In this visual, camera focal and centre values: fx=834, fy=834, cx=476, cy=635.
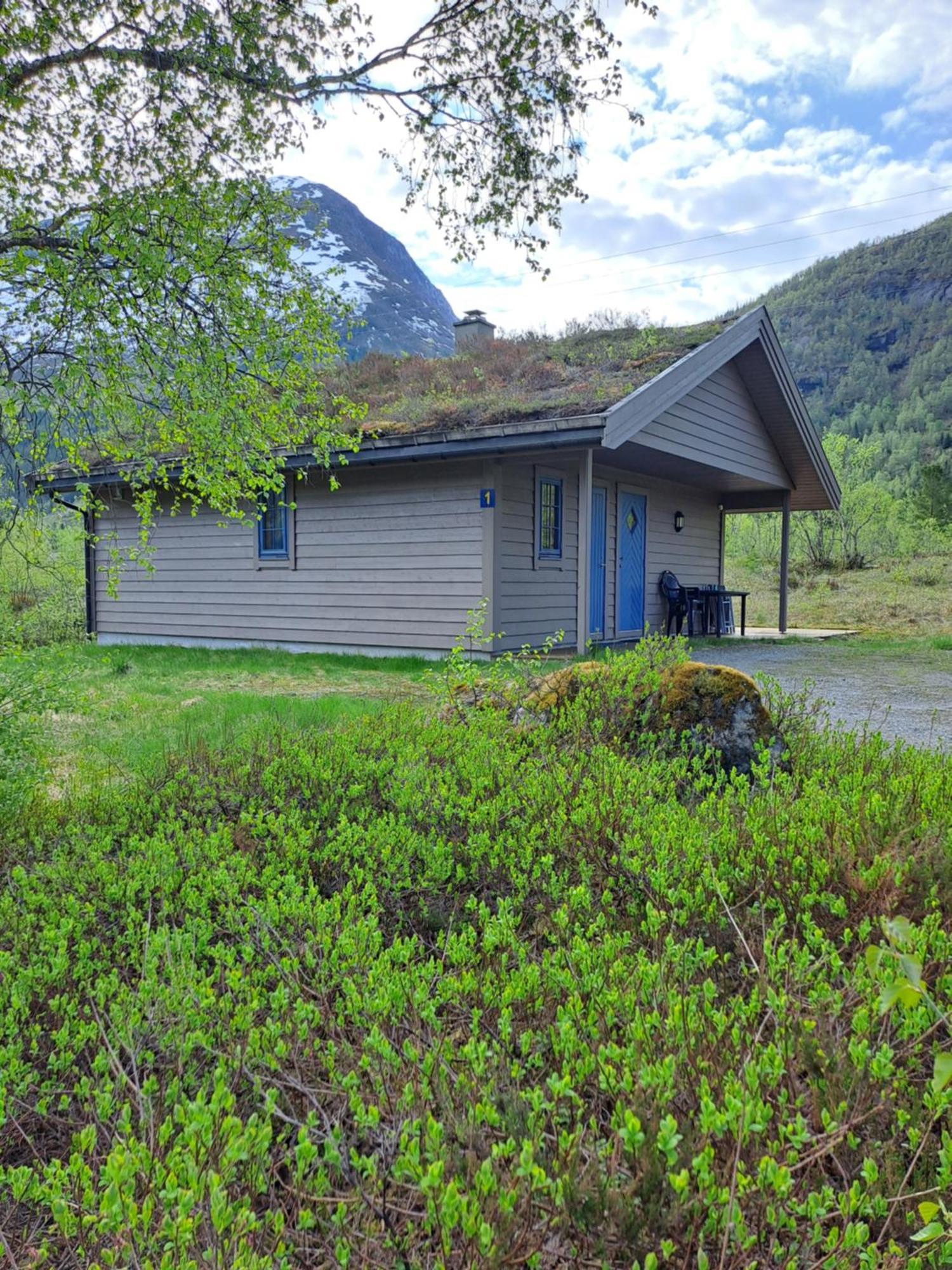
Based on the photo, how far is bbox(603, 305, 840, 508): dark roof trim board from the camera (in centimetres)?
934

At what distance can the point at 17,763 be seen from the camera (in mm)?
3473

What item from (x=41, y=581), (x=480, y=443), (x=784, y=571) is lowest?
(x=41, y=581)

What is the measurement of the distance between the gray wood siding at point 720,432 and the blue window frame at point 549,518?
1.50 meters

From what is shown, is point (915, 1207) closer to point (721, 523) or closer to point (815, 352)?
point (721, 523)

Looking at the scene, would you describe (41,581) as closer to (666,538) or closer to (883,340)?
(666,538)

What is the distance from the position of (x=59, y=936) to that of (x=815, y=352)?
8452 centimetres

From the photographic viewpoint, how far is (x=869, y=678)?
9000 mm

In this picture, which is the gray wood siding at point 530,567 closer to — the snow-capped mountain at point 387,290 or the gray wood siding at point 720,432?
the gray wood siding at point 720,432

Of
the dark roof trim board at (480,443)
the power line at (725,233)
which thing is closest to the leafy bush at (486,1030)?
the dark roof trim board at (480,443)

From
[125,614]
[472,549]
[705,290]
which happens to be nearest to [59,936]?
[472,549]

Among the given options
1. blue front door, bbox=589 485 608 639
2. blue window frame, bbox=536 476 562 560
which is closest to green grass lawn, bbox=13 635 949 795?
blue front door, bbox=589 485 608 639

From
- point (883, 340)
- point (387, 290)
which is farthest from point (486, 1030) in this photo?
point (387, 290)

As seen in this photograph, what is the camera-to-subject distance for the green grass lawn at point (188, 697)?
15.5 ft

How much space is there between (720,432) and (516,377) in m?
3.41
